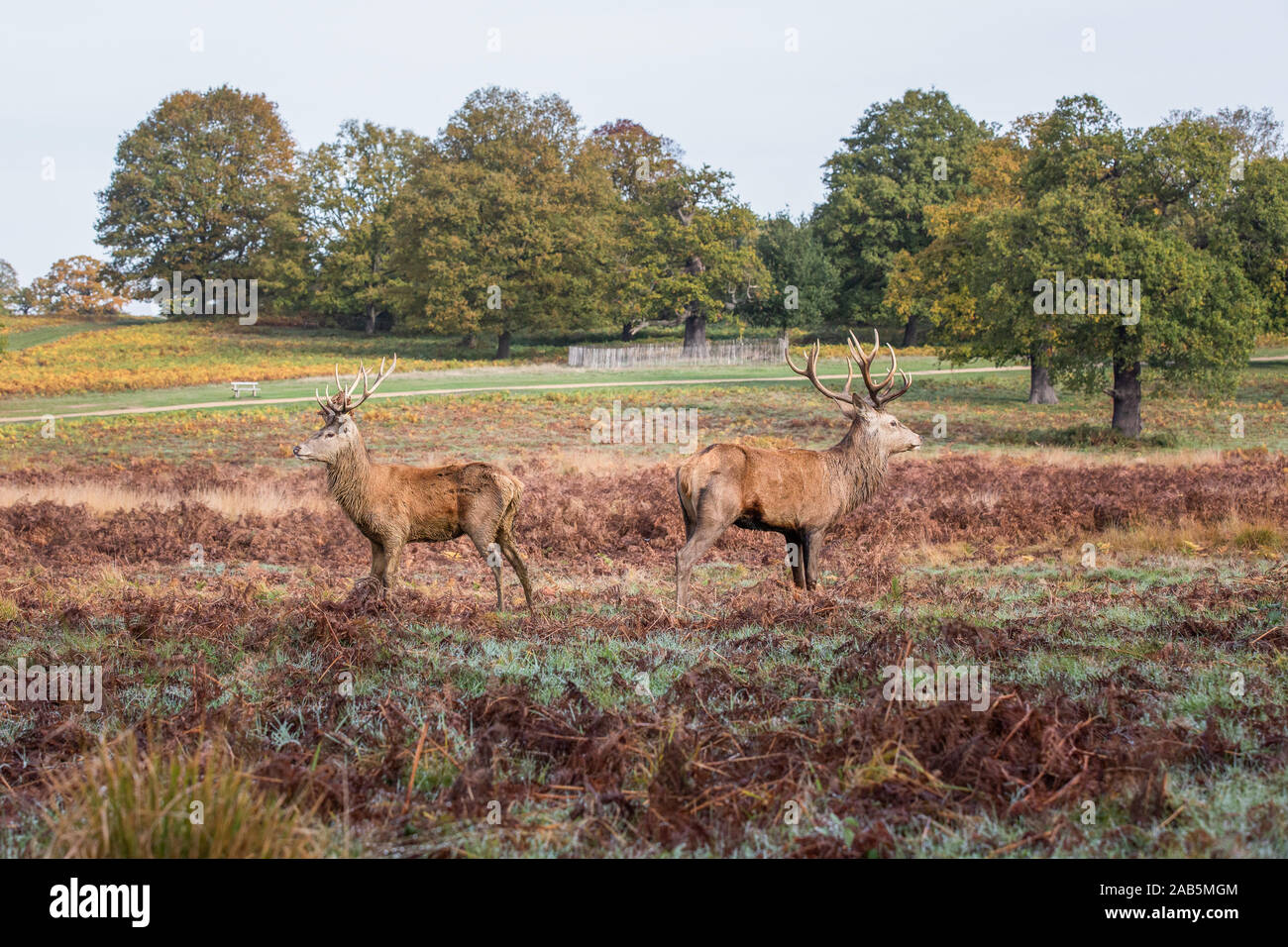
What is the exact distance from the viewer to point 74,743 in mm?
5660

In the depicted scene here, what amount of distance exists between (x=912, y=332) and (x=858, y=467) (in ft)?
189

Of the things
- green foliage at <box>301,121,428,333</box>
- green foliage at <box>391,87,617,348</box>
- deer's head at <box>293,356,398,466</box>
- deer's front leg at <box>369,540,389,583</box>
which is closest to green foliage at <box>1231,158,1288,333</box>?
deer's head at <box>293,356,398,466</box>

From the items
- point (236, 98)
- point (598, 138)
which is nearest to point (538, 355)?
point (598, 138)

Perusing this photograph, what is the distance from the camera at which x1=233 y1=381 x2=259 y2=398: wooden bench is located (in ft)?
124

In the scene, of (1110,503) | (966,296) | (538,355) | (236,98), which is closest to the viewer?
(1110,503)

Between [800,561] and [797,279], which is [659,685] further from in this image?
[797,279]

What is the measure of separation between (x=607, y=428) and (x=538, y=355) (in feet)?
99.5

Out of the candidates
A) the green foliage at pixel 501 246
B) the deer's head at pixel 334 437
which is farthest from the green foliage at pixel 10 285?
the deer's head at pixel 334 437

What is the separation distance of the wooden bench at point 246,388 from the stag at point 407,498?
97.1ft

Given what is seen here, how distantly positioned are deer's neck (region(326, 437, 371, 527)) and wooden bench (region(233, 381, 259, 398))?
29.7 meters

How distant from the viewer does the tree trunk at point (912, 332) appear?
65125 millimetres

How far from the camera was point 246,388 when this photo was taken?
3975 centimetres
